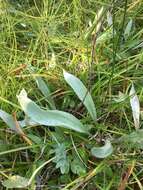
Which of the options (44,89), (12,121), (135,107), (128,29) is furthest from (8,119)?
(128,29)

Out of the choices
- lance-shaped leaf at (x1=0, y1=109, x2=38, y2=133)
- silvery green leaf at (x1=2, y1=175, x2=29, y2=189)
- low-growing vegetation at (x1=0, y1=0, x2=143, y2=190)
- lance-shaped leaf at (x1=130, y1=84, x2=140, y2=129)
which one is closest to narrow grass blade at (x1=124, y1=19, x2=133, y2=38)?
low-growing vegetation at (x1=0, y1=0, x2=143, y2=190)

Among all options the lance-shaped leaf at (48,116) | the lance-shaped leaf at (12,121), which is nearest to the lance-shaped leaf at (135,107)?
the lance-shaped leaf at (48,116)

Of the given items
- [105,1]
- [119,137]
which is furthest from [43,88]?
[105,1]

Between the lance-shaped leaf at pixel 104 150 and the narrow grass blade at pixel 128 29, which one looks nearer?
the lance-shaped leaf at pixel 104 150

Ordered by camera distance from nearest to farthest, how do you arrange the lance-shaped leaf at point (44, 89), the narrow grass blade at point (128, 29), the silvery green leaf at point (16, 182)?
the silvery green leaf at point (16, 182) → the lance-shaped leaf at point (44, 89) → the narrow grass blade at point (128, 29)

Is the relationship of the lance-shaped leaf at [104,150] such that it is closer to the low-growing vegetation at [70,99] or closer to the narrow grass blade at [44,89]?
the low-growing vegetation at [70,99]

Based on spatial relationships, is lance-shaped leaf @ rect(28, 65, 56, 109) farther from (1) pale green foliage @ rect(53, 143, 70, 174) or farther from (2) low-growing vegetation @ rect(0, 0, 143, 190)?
(1) pale green foliage @ rect(53, 143, 70, 174)

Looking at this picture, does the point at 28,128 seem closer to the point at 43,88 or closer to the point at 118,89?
the point at 43,88
